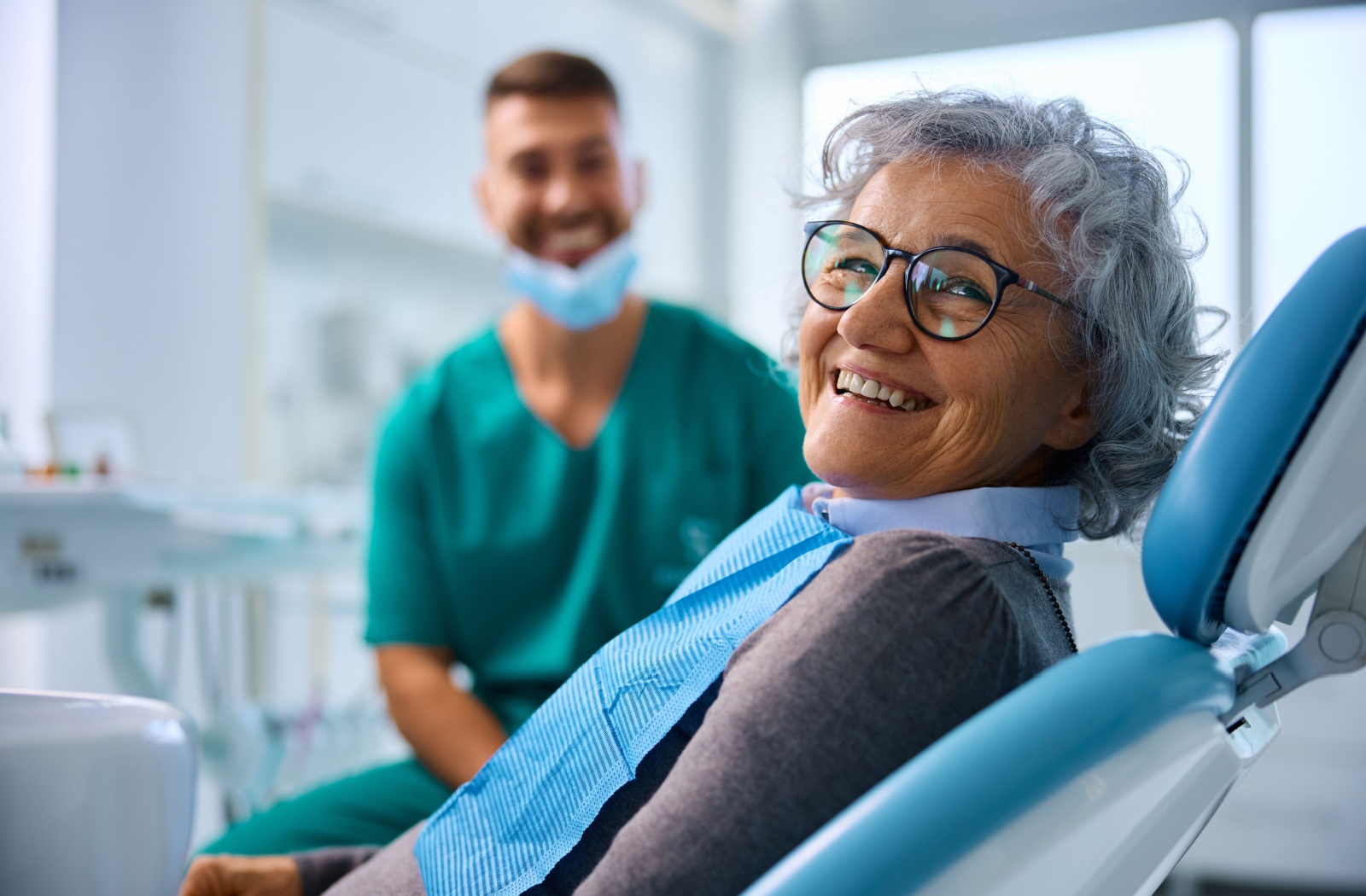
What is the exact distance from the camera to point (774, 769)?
51cm

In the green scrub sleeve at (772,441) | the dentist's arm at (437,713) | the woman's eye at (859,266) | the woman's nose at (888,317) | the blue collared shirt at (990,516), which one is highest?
the woman's eye at (859,266)

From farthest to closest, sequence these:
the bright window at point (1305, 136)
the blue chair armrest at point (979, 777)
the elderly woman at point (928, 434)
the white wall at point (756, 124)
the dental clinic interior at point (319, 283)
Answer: the white wall at point (756, 124), the bright window at point (1305, 136), the dental clinic interior at point (319, 283), the elderly woman at point (928, 434), the blue chair armrest at point (979, 777)

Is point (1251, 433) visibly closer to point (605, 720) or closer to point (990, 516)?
point (990, 516)

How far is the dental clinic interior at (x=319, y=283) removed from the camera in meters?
0.92

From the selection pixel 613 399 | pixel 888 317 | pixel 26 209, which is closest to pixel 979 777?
pixel 888 317

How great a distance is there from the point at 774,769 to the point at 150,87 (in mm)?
2483

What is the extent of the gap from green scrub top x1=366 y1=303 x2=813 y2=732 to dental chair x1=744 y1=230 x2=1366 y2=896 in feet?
2.40

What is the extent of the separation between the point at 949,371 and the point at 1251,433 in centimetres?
20

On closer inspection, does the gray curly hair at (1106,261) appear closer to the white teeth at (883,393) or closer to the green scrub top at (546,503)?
the white teeth at (883,393)

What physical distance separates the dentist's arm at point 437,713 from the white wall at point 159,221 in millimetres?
1324

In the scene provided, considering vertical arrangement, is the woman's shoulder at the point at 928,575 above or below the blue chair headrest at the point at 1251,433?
below

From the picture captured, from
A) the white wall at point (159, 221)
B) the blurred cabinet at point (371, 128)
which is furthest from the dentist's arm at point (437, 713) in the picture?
the blurred cabinet at point (371, 128)

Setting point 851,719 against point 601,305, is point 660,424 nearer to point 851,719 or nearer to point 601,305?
point 601,305

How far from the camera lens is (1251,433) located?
0.53m
